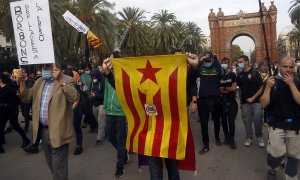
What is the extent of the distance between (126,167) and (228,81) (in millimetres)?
2858

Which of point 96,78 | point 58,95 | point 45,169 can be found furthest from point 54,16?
point 58,95

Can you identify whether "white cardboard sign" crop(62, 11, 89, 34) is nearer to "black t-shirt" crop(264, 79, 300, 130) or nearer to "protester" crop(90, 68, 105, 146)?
"protester" crop(90, 68, 105, 146)

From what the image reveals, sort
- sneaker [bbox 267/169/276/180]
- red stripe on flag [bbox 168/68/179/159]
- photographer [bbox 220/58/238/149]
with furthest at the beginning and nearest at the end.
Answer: photographer [bbox 220/58/238/149]
sneaker [bbox 267/169/276/180]
red stripe on flag [bbox 168/68/179/159]

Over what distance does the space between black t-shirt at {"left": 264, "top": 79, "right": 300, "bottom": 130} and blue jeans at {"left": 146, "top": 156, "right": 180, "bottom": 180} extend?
4.85 ft

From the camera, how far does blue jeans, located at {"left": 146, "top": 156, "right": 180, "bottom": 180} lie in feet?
13.4

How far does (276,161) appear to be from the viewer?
4.80 metres

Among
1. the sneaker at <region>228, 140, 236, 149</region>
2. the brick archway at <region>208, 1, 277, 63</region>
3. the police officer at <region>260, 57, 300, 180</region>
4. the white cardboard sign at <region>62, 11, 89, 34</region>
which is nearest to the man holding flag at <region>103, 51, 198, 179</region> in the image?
the police officer at <region>260, 57, 300, 180</region>

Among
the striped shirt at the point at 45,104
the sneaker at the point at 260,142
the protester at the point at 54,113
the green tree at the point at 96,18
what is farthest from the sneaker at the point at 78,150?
the green tree at the point at 96,18

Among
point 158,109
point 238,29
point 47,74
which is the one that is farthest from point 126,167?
point 238,29

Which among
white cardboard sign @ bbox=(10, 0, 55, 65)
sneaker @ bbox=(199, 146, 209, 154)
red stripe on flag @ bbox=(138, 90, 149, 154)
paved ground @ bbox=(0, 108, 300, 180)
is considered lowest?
paved ground @ bbox=(0, 108, 300, 180)

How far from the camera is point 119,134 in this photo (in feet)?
18.9

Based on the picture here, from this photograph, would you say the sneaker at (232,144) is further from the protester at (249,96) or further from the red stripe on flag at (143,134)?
the red stripe on flag at (143,134)

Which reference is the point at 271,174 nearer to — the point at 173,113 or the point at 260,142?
the point at 173,113

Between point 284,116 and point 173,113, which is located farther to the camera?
point 284,116
